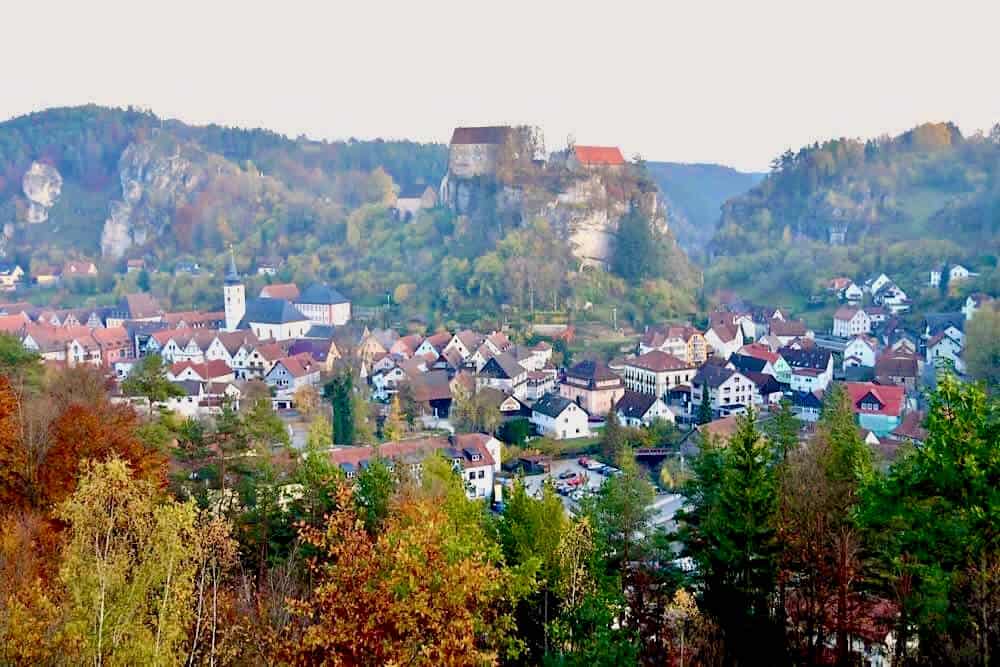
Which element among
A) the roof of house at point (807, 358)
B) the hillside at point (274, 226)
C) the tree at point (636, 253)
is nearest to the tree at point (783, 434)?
the roof of house at point (807, 358)

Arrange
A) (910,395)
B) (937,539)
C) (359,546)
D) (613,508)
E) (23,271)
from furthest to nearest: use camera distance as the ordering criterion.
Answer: (23,271) → (910,395) → (613,508) → (937,539) → (359,546)

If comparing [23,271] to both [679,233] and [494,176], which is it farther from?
[679,233]

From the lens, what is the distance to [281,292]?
6253 cm

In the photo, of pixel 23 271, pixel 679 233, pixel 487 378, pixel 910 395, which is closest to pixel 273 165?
pixel 23 271

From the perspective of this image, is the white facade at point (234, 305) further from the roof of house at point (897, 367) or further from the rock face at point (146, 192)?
the roof of house at point (897, 367)

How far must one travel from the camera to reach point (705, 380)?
131 ft

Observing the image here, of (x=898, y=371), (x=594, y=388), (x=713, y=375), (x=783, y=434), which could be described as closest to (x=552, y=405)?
(x=594, y=388)

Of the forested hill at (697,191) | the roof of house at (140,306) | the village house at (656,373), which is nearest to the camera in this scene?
the village house at (656,373)

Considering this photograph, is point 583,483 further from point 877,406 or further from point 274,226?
point 274,226

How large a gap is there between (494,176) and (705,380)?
28725 millimetres

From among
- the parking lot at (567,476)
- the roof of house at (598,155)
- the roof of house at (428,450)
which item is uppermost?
the roof of house at (598,155)

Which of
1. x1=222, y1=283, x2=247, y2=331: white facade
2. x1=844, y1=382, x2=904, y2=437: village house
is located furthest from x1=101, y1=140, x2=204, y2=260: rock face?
x1=844, y1=382, x2=904, y2=437: village house

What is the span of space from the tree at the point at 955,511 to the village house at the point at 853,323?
150 ft

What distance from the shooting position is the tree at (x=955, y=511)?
312 inches
